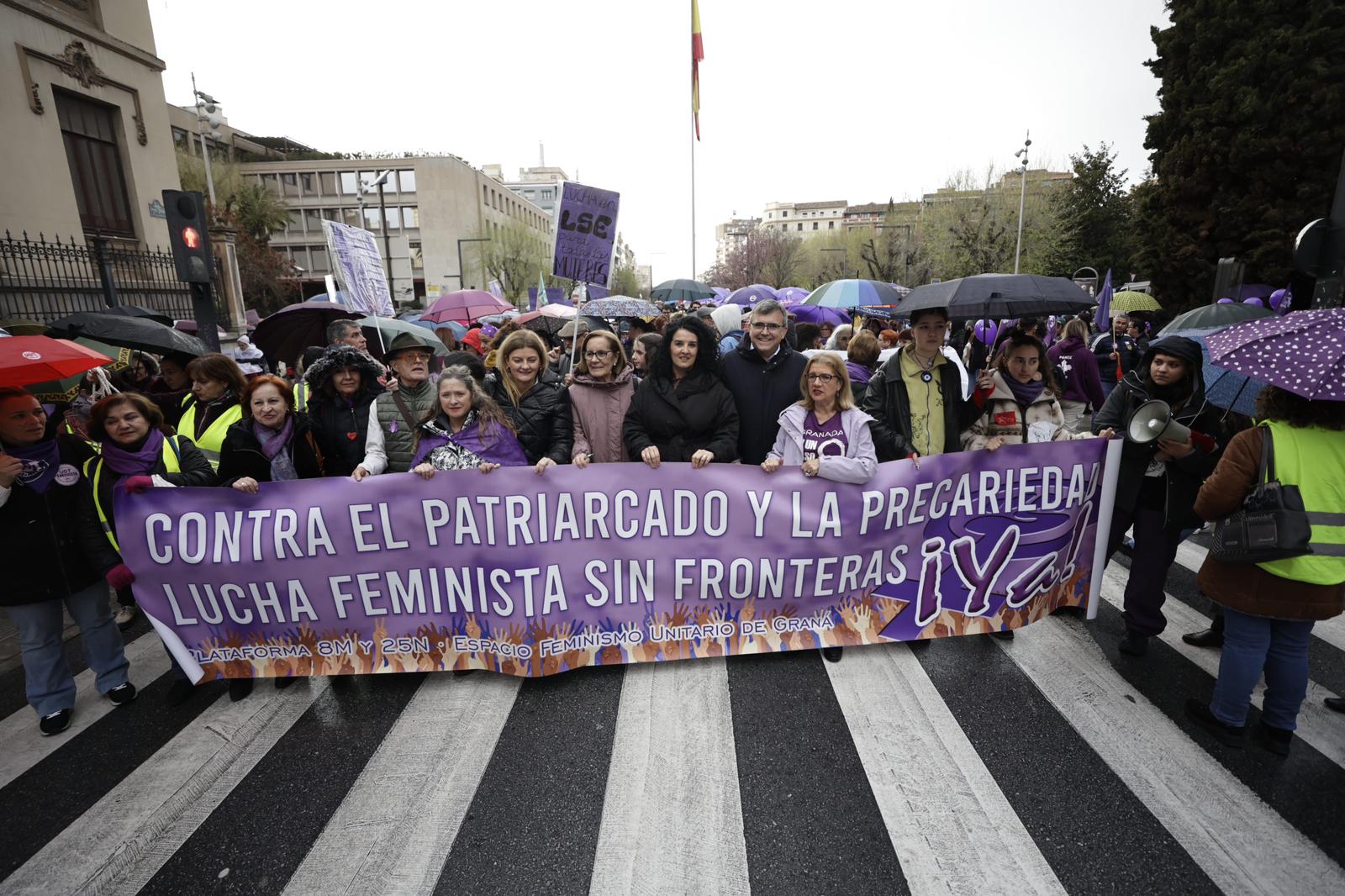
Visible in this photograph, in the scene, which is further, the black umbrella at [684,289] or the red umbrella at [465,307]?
the black umbrella at [684,289]

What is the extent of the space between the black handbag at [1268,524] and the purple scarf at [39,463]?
5.84m

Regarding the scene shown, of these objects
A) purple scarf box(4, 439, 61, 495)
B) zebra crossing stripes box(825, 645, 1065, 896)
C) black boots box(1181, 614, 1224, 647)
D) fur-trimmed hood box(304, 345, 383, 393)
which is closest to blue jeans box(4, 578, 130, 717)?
purple scarf box(4, 439, 61, 495)

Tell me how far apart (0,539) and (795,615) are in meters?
4.24

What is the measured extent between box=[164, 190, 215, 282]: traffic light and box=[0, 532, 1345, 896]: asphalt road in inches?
215

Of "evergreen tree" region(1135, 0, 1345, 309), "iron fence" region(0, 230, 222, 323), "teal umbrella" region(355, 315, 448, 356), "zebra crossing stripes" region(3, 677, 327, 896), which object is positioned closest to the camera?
"zebra crossing stripes" region(3, 677, 327, 896)

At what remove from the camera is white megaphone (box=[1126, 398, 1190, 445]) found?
3266mm

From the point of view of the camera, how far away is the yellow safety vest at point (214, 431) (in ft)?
13.8

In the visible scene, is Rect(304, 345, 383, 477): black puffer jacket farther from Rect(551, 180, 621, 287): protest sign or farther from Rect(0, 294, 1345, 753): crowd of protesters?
Rect(551, 180, 621, 287): protest sign

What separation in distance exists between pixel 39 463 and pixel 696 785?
3768mm

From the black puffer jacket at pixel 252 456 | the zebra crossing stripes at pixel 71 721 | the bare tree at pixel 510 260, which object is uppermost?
the bare tree at pixel 510 260

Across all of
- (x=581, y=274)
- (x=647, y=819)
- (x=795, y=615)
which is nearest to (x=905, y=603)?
(x=795, y=615)

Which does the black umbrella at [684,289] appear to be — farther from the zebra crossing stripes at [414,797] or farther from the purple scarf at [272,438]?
the zebra crossing stripes at [414,797]

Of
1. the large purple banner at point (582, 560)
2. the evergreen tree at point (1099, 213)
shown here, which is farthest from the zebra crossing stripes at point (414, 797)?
the evergreen tree at point (1099, 213)

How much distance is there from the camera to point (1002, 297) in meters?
4.68
